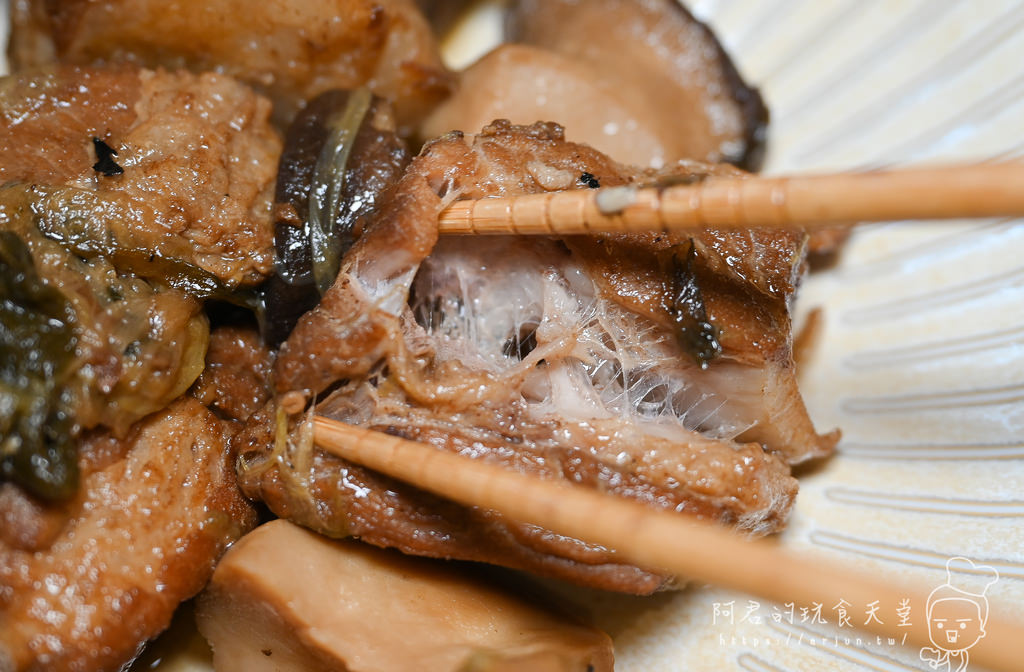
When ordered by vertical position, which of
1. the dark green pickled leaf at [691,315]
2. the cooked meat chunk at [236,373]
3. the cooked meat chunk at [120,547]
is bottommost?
the cooked meat chunk at [120,547]

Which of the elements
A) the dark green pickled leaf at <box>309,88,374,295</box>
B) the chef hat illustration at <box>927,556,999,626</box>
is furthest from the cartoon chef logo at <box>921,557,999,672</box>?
the dark green pickled leaf at <box>309,88,374,295</box>

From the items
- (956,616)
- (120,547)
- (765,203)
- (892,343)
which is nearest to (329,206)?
(120,547)

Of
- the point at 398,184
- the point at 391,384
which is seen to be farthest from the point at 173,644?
the point at 398,184

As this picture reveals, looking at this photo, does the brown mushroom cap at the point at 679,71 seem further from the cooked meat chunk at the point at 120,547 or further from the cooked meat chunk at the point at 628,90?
the cooked meat chunk at the point at 120,547

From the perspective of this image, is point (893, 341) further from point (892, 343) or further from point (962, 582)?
point (962, 582)

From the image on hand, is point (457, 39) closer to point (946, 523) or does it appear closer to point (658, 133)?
point (658, 133)

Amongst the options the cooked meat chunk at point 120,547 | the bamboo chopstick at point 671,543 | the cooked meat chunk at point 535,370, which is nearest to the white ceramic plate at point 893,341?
the cooked meat chunk at point 535,370

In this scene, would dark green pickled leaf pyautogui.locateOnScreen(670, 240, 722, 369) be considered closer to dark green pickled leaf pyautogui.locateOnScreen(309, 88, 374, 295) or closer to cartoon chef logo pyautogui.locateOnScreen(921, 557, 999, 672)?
cartoon chef logo pyautogui.locateOnScreen(921, 557, 999, 672)
